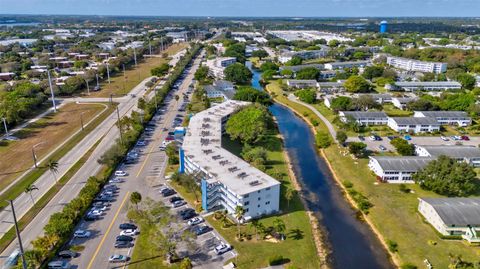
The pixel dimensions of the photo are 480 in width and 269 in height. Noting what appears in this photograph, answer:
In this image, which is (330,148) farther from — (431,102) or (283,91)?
(283,91)

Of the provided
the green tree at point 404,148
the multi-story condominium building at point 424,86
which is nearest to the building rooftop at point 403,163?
the green tree at point 404,148

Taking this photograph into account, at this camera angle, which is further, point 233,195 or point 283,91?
point 283,91

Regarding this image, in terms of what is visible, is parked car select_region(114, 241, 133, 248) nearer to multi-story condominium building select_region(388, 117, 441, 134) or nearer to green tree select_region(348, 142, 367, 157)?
green tree select_region(348, 142, 367, 157)

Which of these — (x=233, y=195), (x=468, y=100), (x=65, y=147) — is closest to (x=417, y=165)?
(x=233, y=195)

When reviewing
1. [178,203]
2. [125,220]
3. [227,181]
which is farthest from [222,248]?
[125,220]

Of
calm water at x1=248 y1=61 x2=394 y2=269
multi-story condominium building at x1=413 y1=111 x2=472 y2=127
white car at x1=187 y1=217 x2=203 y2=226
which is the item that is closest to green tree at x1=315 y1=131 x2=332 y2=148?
calm water at x1=248 y1=61 x2=394 y2=269
